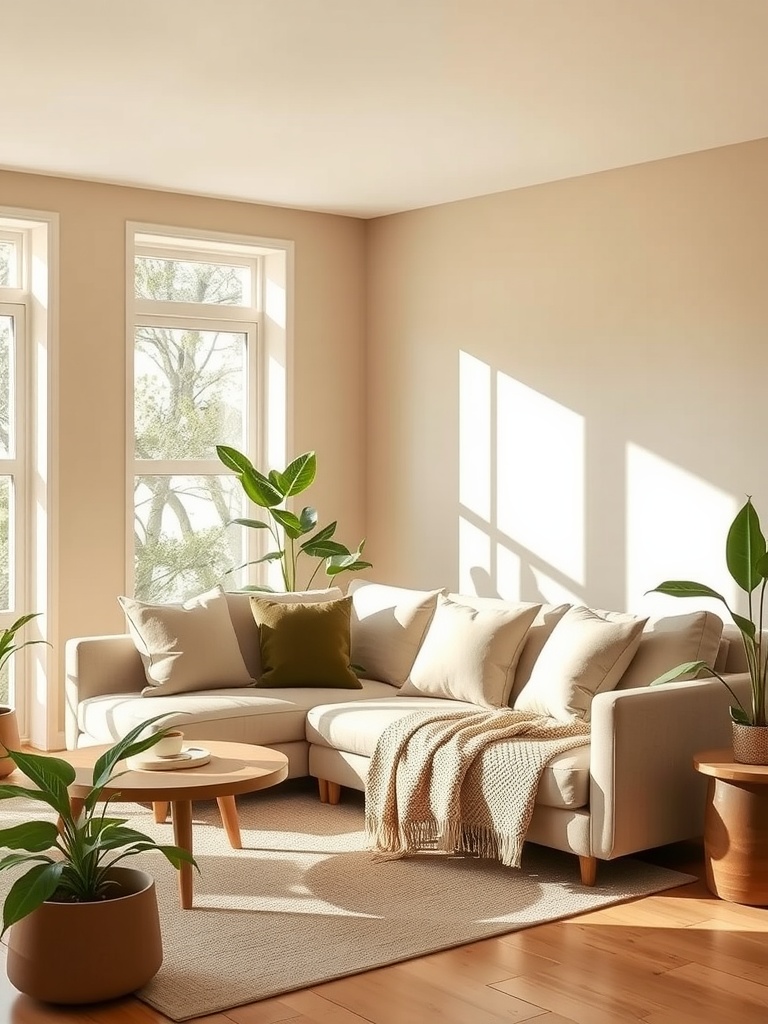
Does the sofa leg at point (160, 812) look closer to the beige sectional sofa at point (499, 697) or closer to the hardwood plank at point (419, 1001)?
the beige sectional sofa at point (499, 697)

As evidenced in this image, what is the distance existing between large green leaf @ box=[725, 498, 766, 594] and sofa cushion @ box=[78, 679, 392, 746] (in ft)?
5.97

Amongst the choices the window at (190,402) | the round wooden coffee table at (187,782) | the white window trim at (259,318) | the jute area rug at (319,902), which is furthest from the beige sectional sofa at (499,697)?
the white window trim at (259,318)

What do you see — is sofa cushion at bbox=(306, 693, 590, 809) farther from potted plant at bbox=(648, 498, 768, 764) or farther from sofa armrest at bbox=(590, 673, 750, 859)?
potted plant at bbox=(648, 498, 768, 764)

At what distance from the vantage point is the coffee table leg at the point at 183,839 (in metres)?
4.02

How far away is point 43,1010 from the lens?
128 inches

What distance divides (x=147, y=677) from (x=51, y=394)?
5.09 feet

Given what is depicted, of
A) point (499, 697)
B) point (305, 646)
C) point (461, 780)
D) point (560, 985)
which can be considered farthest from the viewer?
point (305, 646)

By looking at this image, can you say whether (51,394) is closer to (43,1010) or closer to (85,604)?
(85,604)

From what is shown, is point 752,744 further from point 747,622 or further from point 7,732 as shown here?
point 7,732

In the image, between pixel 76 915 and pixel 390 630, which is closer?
pixel 76 915

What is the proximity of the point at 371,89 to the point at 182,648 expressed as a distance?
7.75 feet

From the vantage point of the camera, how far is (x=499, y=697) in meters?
5.13

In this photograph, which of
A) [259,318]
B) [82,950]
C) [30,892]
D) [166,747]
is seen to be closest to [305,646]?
[166,747]

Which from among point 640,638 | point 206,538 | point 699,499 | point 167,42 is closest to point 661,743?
point 640,638
